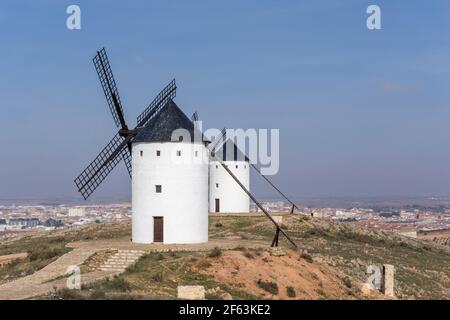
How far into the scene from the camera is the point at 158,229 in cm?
2884

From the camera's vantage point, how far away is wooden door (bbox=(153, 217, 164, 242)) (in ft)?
94.3

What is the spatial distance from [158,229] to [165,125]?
15.2ft

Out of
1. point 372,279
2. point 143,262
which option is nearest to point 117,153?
point 143,262

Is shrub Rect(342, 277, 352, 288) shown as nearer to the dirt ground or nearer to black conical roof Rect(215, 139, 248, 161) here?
the dirt ground

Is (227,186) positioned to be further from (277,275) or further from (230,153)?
(277,275)

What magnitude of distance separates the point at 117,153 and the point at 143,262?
336 inches

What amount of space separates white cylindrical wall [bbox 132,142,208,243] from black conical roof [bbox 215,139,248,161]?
69.5ft

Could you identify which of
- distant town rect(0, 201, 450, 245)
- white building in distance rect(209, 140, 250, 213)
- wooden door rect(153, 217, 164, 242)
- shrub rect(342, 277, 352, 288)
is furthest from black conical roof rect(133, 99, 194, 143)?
distant town rect(0, 201, 450, 245)

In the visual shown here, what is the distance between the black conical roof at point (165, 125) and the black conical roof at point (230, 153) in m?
20.1

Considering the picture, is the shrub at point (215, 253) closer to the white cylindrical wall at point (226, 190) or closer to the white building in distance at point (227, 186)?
the white building in distance at point (227, 186)

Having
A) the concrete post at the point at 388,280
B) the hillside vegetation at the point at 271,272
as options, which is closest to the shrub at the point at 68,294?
the hillside vegetation at the point at 271,272

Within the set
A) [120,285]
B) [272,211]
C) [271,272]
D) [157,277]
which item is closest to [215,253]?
[271,272]

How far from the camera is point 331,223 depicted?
153ft
